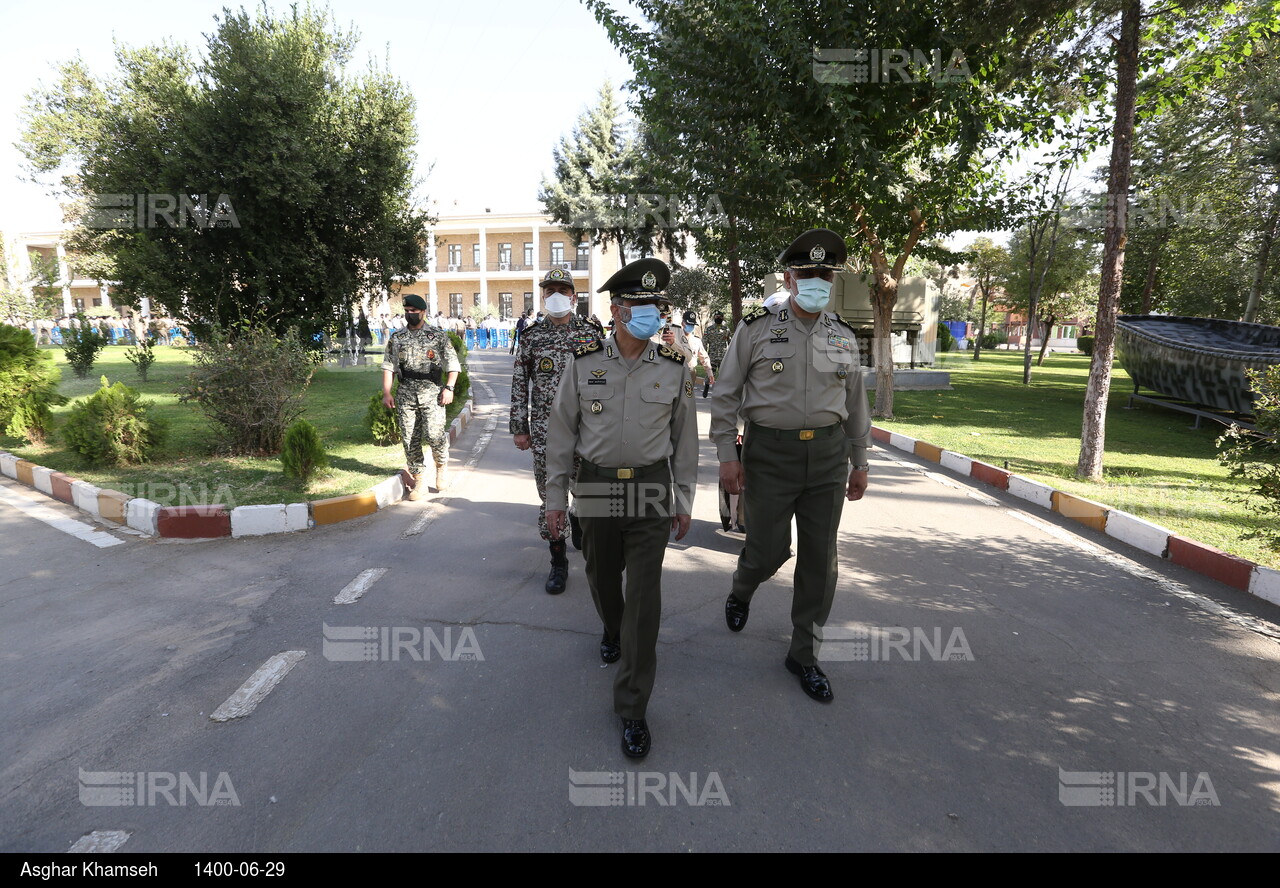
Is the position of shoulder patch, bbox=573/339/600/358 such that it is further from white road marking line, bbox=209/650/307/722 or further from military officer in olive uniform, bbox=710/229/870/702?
white road marking line, bbox=209/650/307/722

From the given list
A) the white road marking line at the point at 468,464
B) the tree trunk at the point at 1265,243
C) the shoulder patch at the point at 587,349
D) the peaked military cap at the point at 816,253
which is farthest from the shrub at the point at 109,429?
the tree trunk at the point at 1265,243

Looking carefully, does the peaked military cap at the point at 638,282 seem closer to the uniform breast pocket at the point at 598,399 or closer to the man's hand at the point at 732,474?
the uniform breast pocket at the point at 598,399

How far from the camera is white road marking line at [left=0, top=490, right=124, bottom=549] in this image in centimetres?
566

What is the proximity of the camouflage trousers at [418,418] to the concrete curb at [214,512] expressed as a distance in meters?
0.39

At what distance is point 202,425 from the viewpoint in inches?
384

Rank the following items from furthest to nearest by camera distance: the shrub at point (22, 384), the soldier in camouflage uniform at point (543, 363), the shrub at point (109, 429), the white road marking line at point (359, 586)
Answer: the shrub at point (22, 384) < the shrub at point (109, 429) < the soldier in camouflage uniform at point (543, 363) < the white road marking line at point (359, 586)

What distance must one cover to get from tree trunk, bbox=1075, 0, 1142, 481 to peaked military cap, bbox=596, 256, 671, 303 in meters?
6.34

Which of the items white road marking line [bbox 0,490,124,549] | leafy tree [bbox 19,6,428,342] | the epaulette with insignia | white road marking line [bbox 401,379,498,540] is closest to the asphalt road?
white road marking line [bbox 0,490,124,549]

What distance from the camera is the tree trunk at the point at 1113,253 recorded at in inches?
287

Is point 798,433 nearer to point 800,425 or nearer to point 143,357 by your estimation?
point 800,425

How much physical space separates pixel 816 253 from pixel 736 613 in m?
2.05

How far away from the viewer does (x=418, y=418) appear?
275 inches

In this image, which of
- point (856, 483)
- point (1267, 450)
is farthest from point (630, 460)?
point (1267, 450)
